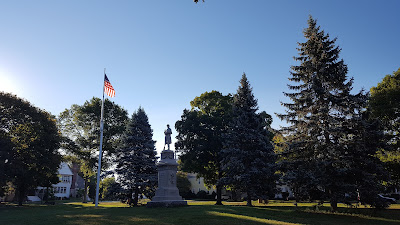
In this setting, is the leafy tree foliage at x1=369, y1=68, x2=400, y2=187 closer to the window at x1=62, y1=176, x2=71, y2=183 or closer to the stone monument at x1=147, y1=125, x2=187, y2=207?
the stone monument at x1=147, y1=125, x2=187, y2=207

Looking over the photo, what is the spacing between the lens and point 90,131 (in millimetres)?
39781

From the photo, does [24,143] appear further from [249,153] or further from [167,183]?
[249,153]

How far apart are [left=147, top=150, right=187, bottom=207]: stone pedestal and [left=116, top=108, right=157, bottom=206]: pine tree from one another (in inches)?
255

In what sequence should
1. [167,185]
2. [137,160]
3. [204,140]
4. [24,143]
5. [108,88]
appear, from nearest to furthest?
[167,185]
[108,88]
[24,143]
[137,160]
[204,140]

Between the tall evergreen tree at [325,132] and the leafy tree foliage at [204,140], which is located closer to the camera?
the tall evergreen tree at [325,132]

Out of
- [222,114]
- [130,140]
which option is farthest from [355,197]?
[130,140]

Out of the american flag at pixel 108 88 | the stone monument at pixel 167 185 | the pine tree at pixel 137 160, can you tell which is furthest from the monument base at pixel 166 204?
the american flag at pixel 108 88

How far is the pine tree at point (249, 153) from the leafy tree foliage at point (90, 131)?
717 inches

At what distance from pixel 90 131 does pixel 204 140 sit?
18.0 m

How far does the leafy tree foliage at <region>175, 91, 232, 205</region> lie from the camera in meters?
30.6

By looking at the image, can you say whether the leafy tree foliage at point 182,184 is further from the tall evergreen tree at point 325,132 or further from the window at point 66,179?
the tall evergreen tree at point 325,132

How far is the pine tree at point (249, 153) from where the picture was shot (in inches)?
964

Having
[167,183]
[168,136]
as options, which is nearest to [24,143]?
[168,136]

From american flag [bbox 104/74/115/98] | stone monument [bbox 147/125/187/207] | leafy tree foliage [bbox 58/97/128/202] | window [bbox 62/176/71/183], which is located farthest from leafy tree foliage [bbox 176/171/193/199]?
stone monument [bbox 147/125/187/207]
